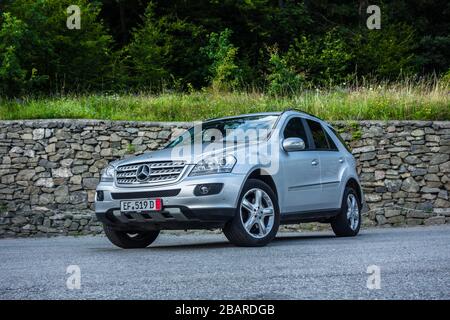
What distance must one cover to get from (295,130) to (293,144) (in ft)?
3.28

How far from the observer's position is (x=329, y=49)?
107ft

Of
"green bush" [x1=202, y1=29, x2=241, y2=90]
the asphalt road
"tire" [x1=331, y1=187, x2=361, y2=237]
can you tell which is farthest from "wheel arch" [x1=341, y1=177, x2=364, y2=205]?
"green bush" [x1=202, y1=29, x2=241, y2=90]

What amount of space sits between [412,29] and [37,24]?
18.9m

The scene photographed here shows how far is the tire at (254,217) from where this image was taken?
29.5ft

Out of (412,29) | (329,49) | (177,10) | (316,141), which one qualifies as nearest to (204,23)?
(177,10)

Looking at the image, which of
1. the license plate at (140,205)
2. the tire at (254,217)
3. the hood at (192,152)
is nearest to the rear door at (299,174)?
the tire at (254,217)

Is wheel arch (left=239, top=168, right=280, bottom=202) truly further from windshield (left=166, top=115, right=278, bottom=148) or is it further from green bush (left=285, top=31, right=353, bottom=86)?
green bush (left=285, top=31, right=353, bottom=86)

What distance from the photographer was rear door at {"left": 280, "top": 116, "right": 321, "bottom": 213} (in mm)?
9914

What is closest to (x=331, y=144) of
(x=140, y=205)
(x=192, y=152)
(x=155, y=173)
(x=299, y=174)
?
(x=299, y=174)

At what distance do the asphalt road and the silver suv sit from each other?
383 millimetres

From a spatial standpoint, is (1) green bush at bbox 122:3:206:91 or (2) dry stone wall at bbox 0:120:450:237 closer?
(2) dry stone wall at bbox 0:120:450:237

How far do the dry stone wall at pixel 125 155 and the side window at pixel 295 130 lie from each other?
254 inches

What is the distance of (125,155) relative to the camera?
17422 mm
